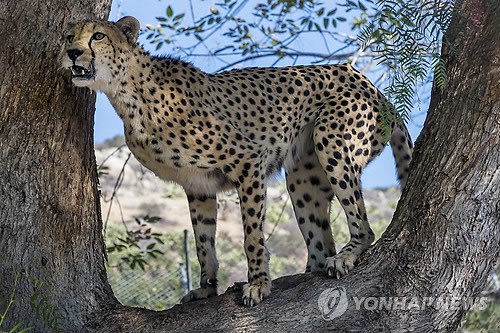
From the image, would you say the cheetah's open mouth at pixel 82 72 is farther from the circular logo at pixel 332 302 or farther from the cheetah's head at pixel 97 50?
the circular logo at pixel 332 302

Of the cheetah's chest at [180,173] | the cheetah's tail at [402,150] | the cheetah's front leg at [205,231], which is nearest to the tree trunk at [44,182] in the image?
the cheetah's chest at [180,173]

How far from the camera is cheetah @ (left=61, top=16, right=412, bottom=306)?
16.5 feet

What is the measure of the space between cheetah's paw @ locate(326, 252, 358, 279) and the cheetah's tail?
0.94 metres

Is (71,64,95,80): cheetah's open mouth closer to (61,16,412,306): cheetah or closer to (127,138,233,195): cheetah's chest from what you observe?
(61,16,412,306): cheetah

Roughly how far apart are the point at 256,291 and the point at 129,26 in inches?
59.9

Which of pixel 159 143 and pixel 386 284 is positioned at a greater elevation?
pixel 159 143

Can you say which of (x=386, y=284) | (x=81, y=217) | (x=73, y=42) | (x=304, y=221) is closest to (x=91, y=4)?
(x=73, y=42)

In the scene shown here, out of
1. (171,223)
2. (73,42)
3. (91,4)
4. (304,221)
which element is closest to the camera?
(73,42)

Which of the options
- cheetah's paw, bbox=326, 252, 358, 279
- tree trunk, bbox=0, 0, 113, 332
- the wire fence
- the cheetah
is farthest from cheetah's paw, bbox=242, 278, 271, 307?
the wire fence

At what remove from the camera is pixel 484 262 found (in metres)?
4.52

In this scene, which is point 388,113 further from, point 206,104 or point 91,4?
point 91,4

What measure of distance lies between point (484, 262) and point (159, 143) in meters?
1.74

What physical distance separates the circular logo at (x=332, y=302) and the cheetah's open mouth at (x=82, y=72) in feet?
5.07

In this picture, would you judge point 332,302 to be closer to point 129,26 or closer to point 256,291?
point 256,291
